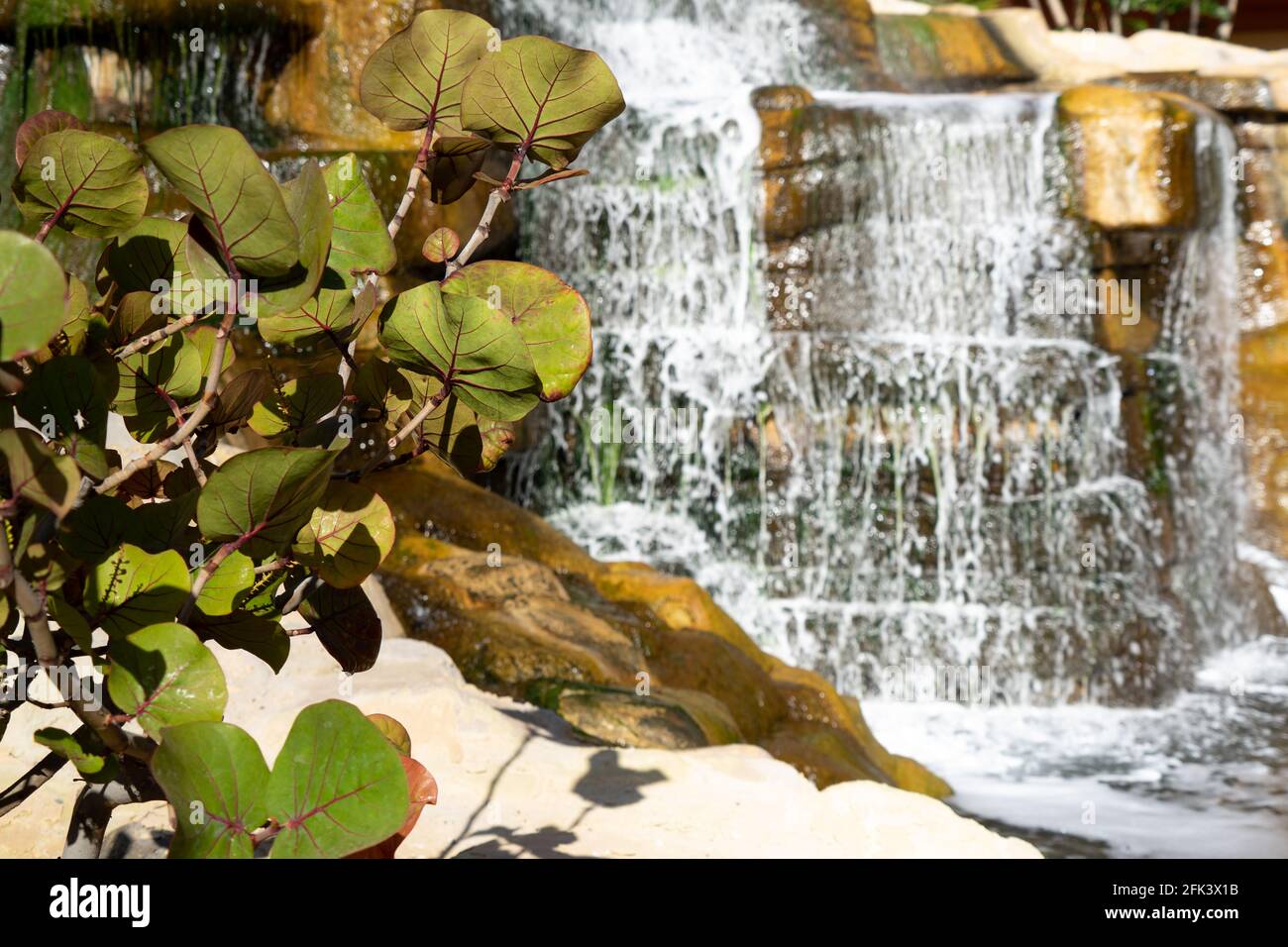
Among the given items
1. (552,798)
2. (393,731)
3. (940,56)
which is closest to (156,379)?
(393,731)

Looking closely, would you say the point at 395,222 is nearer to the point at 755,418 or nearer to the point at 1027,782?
the point at 1027,782

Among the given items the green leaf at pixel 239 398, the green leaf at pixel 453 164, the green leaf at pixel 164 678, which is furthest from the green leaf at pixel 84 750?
the green leaf at pixel 453 164

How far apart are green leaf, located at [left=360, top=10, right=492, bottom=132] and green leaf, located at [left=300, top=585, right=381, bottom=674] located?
521 mm

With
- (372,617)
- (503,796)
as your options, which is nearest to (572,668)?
(503,796)

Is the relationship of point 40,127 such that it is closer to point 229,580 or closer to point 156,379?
point 156,379

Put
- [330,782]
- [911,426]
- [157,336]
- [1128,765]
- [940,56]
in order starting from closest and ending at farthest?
[330,782] → [157,336] → [1128,765] → [911,426] → [940,56]

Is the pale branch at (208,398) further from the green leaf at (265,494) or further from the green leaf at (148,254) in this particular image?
the green leaf at (148,254)

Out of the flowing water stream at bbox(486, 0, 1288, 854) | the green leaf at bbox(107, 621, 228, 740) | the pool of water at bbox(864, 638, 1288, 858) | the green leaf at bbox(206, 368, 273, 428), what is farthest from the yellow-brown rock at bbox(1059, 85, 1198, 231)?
the green leaf at bbox(107, 621, 228, 740)

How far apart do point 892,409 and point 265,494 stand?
8189 millimetres

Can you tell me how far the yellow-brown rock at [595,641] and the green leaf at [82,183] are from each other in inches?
117

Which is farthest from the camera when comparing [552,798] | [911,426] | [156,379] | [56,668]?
[911,426]

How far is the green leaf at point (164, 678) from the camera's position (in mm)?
1070

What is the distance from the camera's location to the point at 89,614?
1125 mm

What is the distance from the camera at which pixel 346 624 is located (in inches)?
55.4
